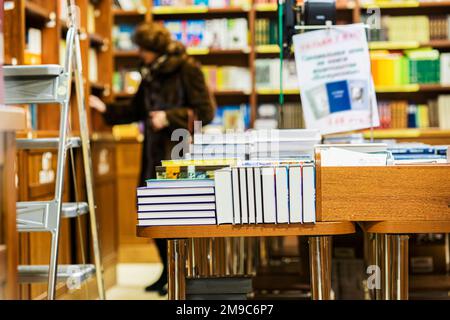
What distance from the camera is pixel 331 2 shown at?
10.6ft

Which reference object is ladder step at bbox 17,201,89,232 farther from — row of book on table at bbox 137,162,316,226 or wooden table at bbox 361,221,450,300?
wooden table at bbox 361,221,450,300

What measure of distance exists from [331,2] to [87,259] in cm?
210

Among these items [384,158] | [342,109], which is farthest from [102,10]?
[384,158]

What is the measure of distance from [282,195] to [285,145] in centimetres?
45

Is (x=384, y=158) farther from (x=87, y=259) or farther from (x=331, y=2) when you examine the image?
(x=87, y=259)

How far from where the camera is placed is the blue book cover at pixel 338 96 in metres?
3.18

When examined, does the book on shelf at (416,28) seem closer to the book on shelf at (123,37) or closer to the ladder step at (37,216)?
the book on shelf at (123,37)

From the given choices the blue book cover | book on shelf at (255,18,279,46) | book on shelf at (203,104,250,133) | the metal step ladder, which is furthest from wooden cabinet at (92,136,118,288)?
the blue book cover

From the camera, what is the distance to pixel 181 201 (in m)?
2.29

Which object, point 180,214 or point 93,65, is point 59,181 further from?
point 93,65

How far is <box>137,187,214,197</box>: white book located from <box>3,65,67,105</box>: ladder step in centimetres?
77

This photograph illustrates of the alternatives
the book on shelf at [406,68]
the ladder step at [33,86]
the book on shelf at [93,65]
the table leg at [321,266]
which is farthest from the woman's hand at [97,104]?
the table leg at [321,266]

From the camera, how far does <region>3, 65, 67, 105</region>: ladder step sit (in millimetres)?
2910

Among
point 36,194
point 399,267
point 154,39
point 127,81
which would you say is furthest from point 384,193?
point 127,81
